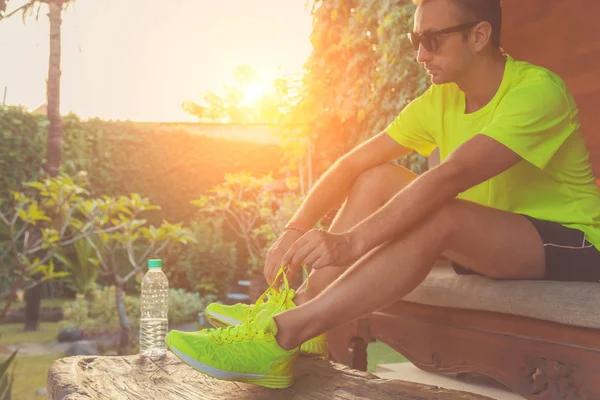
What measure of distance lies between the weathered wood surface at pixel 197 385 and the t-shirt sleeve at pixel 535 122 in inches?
23.8

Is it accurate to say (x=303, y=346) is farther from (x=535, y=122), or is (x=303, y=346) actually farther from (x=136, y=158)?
(x=136, y=158)

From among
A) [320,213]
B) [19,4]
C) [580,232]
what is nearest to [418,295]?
[320,213]

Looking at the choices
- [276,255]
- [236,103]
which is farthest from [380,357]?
[236,103]

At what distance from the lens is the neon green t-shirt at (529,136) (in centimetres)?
158

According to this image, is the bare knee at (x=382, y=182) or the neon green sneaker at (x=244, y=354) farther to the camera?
the bare knee at (x=382, y=182)

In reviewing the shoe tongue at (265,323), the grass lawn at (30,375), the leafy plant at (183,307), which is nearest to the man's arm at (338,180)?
the shoe tongue at (265,323)

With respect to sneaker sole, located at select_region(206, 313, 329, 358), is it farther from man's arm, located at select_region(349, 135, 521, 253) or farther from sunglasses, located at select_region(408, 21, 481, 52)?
sunglasses, located at select_region(408, 21, 481, 52)

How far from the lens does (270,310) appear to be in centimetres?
155

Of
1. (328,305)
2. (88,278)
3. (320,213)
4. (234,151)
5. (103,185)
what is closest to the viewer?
(328,305)

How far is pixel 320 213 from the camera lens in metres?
2.02

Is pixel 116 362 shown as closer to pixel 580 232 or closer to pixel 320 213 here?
pixel 320 213

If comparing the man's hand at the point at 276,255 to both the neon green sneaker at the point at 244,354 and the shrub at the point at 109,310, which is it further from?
the shrub at the point at 109,310

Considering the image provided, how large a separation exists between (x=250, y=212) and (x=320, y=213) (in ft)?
15.1

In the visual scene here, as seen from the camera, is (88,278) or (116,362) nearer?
(116,362)
